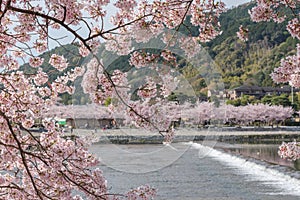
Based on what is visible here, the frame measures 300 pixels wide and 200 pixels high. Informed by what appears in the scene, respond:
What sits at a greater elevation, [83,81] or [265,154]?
[83,81]

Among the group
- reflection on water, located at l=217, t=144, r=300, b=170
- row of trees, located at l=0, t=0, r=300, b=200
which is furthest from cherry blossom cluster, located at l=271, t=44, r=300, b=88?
reflection on water, located at l=217, t=144, r=300, b=170

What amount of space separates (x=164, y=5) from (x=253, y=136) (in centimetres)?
2691

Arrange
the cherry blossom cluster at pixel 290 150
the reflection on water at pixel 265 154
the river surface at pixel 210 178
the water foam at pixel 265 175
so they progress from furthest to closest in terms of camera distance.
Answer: the reflection on water at pixel 265 154, the water foam at pixel 265 175, the river surface at pixel 210 178, the cherry blossom cluster at pixel 290 150

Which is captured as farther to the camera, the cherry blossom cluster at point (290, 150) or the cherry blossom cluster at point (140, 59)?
the cherry blossom cluster at point (290, 150)

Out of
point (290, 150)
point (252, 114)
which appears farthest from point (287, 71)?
point (252, 114)

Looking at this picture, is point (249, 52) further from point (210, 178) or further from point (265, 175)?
point (210, 178)

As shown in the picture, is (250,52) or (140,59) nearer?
(140,59)

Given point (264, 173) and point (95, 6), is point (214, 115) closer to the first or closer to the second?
point (264, 173)

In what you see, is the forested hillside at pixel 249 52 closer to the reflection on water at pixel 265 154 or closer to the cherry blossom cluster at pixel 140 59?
the reflection on water at pixel 265 154

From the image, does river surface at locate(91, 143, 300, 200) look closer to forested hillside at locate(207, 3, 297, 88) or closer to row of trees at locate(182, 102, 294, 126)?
row of trees at locate(182, 102, 294, 126)

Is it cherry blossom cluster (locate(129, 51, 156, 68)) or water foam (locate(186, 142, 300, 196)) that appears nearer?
cherry blossom cluster (locate(129, 51, 156, 68))

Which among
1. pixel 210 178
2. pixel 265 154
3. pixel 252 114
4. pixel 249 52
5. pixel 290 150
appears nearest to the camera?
pixel 290 150

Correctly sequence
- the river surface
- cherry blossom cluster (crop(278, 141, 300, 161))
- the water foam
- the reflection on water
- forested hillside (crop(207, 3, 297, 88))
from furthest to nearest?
forested hillside (crop(207, 3, 297, 88)) → the reflection on water → the water foam → the river surface → cherry blossom cluster (crop(278, 141, 300, 161))

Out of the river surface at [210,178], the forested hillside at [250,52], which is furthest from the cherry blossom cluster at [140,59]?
the forested hillside at [250,52]
